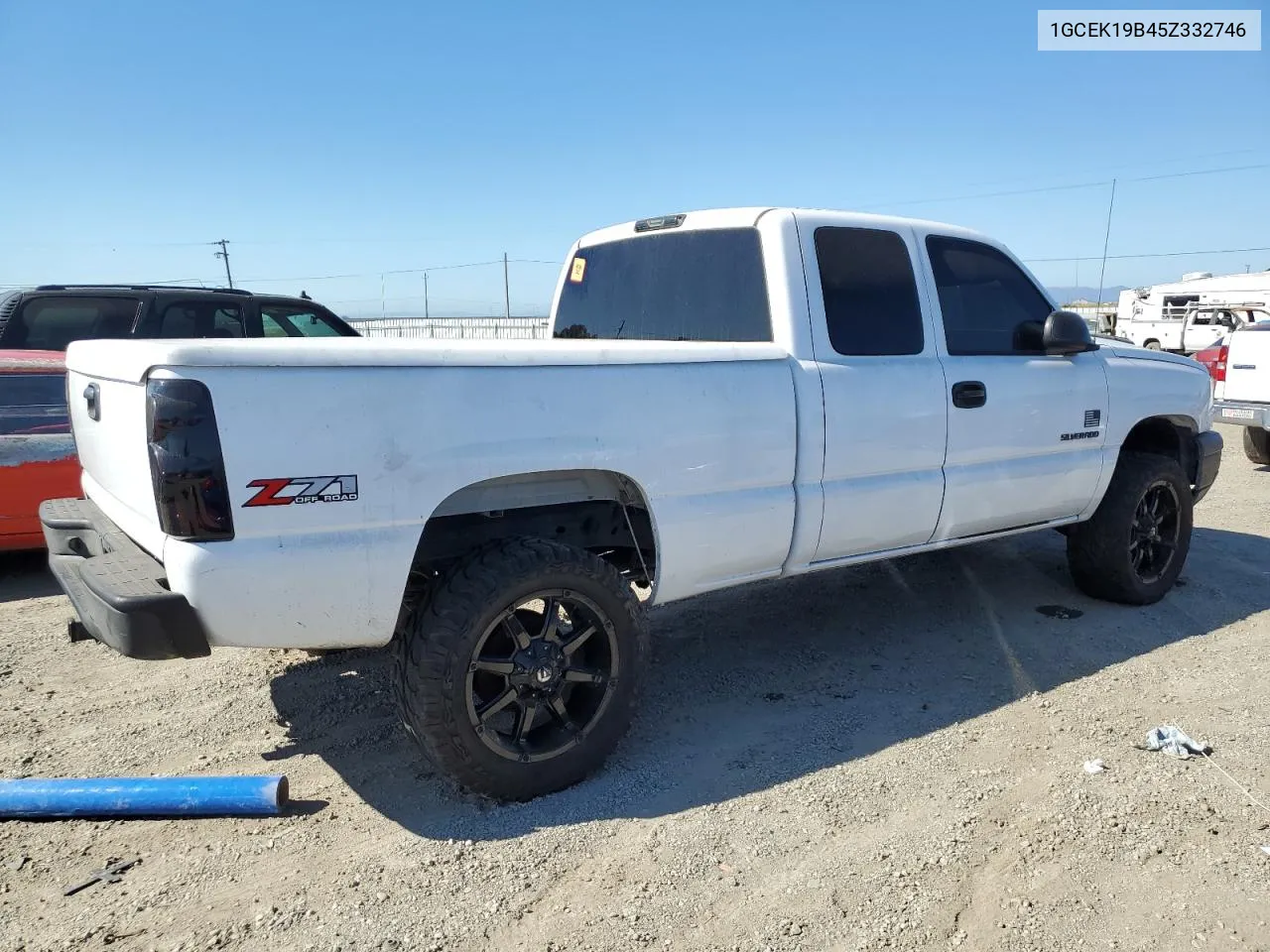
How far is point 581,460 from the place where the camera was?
10.2 feet

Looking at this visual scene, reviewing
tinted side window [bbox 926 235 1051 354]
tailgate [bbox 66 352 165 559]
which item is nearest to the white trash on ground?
tinted side window [bbox 926 235 1051 354]

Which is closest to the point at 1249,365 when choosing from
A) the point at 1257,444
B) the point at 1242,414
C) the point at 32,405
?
the point at 1242,414

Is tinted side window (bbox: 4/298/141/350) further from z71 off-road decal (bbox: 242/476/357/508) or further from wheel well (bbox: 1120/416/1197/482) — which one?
wheel well (bbox: 1120/416/1197/482)

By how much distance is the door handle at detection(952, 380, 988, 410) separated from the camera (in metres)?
4.15

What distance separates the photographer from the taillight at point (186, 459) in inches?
98.5

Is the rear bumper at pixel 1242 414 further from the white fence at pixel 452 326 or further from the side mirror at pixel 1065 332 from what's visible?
the white fence at pixel 452 326

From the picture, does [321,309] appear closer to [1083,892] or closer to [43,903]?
[43,903]

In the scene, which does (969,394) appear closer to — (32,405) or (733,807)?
(733,807)

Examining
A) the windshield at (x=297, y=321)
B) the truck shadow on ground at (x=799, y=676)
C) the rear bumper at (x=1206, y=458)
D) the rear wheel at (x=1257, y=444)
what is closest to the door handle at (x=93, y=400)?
the truck shadow on ground at (x=799, y=676)

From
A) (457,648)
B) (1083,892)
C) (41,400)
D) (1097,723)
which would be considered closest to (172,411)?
(457,648)

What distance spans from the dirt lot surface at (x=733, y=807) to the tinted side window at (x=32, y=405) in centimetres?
131

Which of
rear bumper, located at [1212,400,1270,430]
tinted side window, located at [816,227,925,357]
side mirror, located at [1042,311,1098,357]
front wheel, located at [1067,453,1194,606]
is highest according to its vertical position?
tinted side window, located at [816,227,925,357]

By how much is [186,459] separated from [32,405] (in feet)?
13.3

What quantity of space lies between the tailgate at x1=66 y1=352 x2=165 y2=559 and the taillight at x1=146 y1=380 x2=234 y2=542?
0.37 ft
